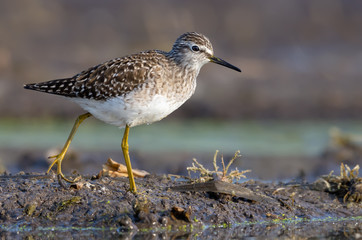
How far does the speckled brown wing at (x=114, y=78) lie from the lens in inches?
365

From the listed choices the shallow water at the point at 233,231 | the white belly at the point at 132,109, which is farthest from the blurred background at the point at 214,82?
the white belly at the point at 132,109

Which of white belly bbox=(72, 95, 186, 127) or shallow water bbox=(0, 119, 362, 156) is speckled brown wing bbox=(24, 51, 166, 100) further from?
shallow water bbox=(0, 119, 362, 156)

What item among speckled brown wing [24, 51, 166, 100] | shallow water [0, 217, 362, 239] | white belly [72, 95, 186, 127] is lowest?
shallow water [0, 217, 362, 239]

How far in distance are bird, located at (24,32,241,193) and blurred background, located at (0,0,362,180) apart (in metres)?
4.41

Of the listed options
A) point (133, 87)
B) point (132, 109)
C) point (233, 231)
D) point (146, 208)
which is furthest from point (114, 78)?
point (233, 231)

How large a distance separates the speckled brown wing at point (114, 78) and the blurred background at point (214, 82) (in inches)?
Result: 180

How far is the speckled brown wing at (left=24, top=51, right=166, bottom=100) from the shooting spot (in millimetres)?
9273

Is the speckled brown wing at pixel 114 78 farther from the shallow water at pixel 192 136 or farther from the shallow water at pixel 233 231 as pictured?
the shallow water at pixel 192 136

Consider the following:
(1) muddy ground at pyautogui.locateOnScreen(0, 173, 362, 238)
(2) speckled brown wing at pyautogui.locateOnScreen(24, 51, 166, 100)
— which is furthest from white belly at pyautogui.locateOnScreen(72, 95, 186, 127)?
(1) muddy ground at pyautogui.locateOnScreen(0, 173, 362, 238)

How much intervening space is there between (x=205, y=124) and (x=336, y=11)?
9.26 m

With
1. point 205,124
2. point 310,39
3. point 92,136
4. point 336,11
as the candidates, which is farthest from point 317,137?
point 336,11

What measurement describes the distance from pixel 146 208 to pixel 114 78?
189 cm

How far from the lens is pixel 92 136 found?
17.5m

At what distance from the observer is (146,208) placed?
343 inches
